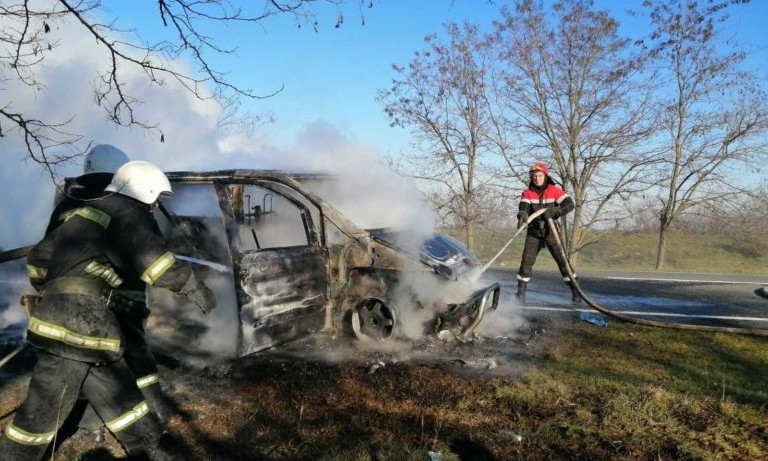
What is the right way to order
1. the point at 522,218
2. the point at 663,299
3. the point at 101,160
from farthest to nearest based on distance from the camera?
1. the point at 663,299
2. the point at 522,218
3. the point at 101,160

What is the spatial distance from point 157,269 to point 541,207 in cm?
542

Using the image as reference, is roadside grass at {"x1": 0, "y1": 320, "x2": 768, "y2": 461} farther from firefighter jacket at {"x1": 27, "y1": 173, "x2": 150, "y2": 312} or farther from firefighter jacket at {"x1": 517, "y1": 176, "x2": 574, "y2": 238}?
firefighter jacket at {"x1": 517, "y1": 176, "x2": 574, "y2": 238}

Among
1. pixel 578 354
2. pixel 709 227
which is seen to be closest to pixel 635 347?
pixel 578 354

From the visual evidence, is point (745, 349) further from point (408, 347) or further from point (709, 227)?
point (709, 227)

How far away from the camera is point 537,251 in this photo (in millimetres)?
7410

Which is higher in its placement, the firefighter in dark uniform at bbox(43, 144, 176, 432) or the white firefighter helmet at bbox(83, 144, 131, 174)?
the white firefighter helmet at bbox(83, 144, 131, 174)

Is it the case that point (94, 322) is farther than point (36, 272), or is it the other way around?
point (36, 272)

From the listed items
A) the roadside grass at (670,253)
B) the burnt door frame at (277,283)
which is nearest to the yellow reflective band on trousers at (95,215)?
the burnt door frame at (277,283)

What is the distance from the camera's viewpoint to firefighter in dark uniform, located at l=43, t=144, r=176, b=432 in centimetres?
339

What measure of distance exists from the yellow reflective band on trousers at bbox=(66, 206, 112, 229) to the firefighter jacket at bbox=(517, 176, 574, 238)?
17.2ft

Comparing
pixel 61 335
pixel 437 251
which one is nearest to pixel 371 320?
pixel 437 251

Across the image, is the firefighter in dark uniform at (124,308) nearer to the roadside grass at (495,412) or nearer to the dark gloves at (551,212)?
the roadside grass at (495,412)

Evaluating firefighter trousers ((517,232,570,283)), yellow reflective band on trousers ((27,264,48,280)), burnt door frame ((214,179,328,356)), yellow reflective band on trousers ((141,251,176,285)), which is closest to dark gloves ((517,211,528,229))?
firefighter trousers ((517,232,570,283))

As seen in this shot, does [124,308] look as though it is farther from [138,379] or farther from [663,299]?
[663,299]
